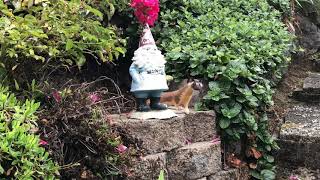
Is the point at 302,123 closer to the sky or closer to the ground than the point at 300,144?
closer to the sky

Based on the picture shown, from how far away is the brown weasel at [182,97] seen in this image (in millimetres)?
2703

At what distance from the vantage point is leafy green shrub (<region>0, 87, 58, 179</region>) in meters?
1.58

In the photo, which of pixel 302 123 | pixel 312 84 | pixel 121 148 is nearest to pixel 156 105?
pixel 121 148

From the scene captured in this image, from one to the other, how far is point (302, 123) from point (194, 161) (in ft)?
3.84

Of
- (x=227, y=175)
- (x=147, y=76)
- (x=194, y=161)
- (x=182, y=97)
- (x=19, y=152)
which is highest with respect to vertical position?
(x=147, y=76)

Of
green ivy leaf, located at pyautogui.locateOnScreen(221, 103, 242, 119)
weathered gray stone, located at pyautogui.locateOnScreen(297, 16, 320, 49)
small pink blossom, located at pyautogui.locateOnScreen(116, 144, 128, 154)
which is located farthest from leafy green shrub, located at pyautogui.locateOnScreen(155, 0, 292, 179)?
weathered gray stone, located at pyautogui.locateOnScreen(297, 16, 320, 49)

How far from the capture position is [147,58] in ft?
7.99

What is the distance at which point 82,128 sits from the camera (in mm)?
1998

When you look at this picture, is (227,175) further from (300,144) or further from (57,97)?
(57,97)

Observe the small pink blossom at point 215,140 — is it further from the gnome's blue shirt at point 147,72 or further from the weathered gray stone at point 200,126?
the gnome's blue shirt at point 147,72

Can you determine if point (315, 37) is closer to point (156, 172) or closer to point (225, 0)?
point (225, 0)

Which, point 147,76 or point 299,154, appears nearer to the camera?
point 147,76

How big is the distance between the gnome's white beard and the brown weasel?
0.32m

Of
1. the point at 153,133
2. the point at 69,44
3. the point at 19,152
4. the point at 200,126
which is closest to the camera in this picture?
the point at 19,152
